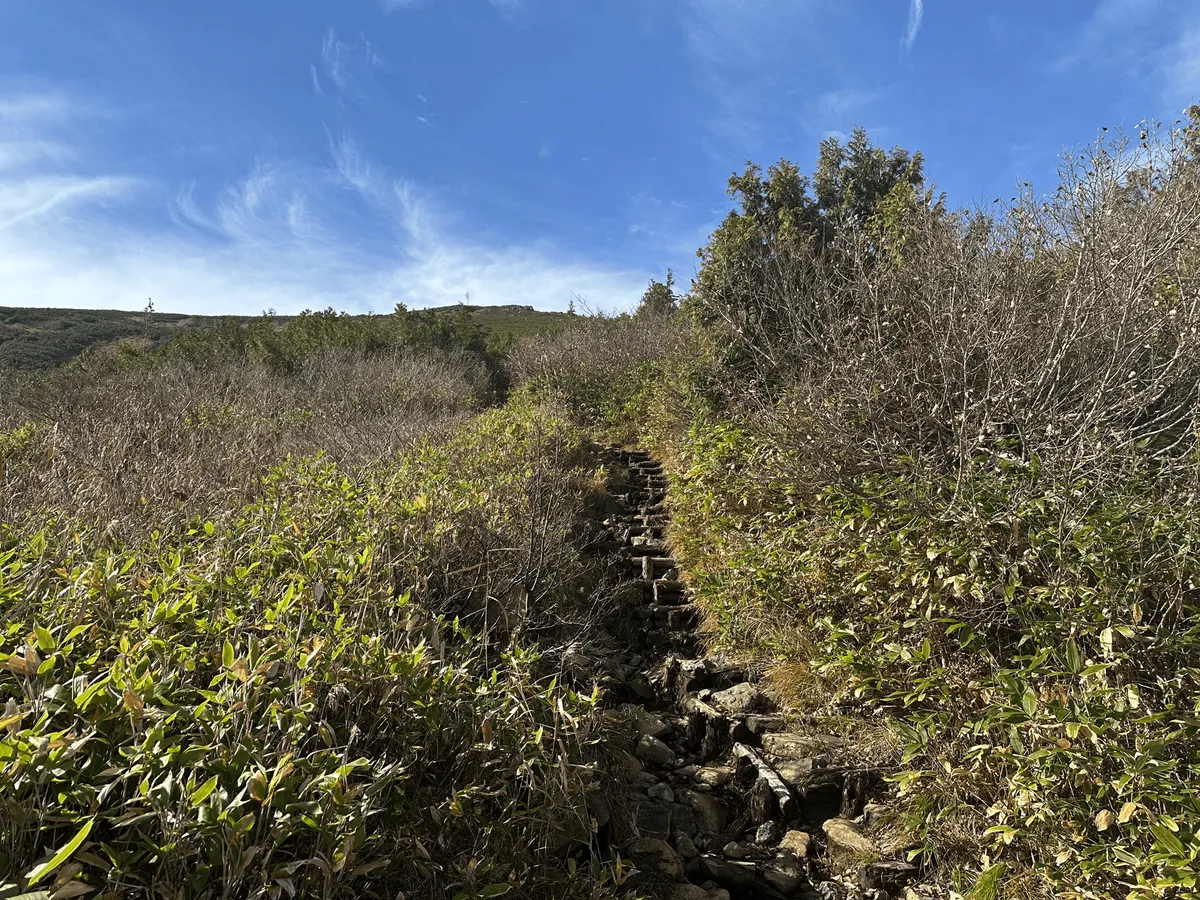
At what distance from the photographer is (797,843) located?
319cm

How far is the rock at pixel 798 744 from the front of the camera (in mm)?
3682

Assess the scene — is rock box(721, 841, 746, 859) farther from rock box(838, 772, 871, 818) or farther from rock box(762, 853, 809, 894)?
rock box(838, 772, 871, 818)

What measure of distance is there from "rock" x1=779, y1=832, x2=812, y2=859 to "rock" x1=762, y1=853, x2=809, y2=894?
4cm

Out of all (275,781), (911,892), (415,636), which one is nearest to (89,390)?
(415,636)

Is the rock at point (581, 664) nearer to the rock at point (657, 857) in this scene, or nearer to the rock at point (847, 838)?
the rock at point (657, 857)

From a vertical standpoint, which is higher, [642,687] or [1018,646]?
[1018,646]

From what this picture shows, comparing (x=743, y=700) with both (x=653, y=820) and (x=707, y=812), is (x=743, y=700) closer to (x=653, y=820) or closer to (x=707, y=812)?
(x=707, y=812)

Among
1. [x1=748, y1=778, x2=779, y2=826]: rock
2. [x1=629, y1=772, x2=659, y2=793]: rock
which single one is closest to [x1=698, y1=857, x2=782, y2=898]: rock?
[x1=748, y1=778, x2=779, y2=826]: rock

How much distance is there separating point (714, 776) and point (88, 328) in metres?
48.1

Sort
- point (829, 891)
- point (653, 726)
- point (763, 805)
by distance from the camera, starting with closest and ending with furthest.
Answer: point (829, 891), point (763, 805), point (653, 726)

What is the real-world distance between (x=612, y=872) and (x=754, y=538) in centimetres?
330

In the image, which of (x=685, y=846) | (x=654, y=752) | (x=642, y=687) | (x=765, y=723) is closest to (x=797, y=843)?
(x=685, y=846)

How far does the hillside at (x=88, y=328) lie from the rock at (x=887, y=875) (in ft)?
79.0

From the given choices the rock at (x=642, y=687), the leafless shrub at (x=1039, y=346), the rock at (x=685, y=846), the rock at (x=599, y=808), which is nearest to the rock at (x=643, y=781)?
the rock at (x=685, y=846)
